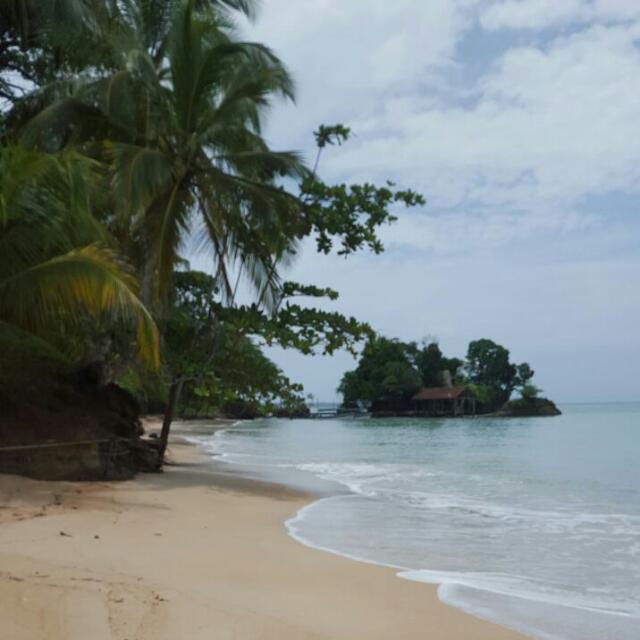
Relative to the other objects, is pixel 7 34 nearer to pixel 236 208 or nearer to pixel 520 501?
pixel 236 208

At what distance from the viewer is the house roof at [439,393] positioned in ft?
248

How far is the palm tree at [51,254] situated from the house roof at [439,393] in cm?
6840

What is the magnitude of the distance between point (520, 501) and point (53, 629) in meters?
9.97

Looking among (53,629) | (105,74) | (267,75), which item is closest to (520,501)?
(267,75)

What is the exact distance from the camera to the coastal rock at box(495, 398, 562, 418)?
8188cm

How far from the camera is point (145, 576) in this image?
16.4 ft

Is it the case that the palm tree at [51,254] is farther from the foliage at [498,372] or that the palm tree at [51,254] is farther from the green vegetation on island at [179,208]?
the foliage at [498,372]

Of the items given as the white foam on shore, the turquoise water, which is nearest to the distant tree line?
the turquoise water

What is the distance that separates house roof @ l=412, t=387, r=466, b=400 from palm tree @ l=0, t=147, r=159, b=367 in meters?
68.4

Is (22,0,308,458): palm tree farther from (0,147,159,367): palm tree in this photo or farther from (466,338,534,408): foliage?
(466,338,534,408): foliage

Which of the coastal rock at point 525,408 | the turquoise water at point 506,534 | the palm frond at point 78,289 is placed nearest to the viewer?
the turquoise water at point 506,534

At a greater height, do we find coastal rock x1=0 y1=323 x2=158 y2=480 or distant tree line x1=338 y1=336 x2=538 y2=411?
distant tree line x1=338 y1=336 x2=538 y2=411

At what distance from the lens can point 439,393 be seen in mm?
76375

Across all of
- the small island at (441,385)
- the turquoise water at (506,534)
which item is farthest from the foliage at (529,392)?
the turquoise water at (506,534)
